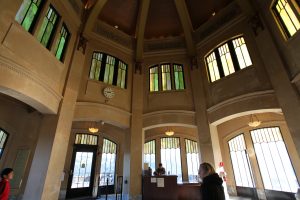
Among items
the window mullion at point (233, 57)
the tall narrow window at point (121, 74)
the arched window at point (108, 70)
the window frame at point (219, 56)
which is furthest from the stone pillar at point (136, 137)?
the window mullion at point (233, 57)

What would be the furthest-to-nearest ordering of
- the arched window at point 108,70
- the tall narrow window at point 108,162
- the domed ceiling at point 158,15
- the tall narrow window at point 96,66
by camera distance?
the tall narrow window at point 108,162, the domed ceiling at point 158,15, the arched window at point 108,70, the tall narrow window at point 96,66

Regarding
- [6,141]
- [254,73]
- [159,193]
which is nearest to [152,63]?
[254,73]

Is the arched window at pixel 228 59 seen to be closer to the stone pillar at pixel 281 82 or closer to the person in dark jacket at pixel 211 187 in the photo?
the stone pillar at pixel 281 82

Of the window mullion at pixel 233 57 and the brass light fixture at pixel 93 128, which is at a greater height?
the window mullion at pixel 233 57

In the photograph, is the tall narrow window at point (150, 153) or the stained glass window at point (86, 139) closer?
the stained glass window at point (86, 139)

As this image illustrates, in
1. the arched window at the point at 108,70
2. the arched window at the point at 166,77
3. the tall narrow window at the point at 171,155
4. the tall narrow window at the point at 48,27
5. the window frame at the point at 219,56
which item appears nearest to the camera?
the tall narrow window at the point at 48,27

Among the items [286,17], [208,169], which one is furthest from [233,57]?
[208,169]

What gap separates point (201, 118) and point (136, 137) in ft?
9.54

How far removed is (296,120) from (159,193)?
16.2ft

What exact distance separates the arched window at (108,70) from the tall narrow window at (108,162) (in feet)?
13.2

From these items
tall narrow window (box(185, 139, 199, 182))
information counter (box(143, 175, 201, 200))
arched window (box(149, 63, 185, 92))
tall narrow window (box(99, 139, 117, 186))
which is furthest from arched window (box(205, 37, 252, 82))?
tall narrow window (box(99, 139, 117, 186))

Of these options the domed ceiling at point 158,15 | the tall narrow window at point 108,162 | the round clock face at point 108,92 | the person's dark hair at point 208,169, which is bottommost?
the person's dark hair at point 208,169

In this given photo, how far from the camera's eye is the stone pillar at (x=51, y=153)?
513 cm

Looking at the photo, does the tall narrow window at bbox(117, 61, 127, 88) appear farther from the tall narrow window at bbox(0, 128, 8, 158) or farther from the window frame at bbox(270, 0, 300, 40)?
the window frame at bbox(270, 0, 300, 40)
